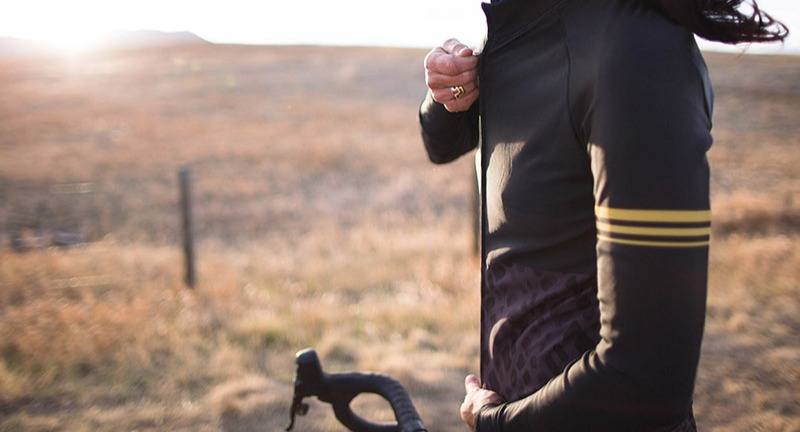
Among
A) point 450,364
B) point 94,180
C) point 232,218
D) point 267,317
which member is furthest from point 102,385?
point 94,180

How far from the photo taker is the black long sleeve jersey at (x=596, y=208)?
819 millimetres

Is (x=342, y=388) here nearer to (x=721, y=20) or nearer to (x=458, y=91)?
(x=458, y=91)

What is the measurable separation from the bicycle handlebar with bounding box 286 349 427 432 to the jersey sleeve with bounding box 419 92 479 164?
0.63 m

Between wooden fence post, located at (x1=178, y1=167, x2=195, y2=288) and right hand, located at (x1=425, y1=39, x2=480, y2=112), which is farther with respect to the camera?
wooden fence post, located at (x1=178, y1=167, x2=195, y2=288)

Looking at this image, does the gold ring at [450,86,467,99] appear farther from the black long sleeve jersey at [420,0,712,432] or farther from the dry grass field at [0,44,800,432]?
the dry grass field at [0,44,800,432]

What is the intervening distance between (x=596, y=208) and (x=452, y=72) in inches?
19.4

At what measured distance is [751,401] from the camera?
3.59 m

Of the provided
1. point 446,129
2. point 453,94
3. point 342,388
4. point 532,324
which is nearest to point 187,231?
point 342,388

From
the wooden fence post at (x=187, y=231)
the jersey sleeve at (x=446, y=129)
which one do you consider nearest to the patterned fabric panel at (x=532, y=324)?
the jersey sleeve at (x=446, y=129)

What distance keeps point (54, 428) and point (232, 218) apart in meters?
8.54

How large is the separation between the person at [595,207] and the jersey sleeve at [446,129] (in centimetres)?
39

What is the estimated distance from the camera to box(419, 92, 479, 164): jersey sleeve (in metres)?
1.56

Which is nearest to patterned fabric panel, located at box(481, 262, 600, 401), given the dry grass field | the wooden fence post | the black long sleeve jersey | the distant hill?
the black long sleeve jersey

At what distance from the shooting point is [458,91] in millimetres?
1292
